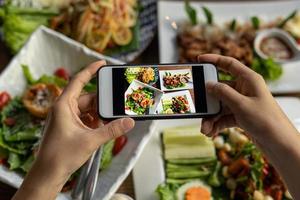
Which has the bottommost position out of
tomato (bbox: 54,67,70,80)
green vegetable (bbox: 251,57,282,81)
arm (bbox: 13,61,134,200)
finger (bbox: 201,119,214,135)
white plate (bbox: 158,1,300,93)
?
arm (bbox: 13,61,134,200)

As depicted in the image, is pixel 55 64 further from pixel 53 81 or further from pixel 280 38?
pixel 280 38

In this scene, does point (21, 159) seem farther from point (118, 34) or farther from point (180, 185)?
point (118, 34)

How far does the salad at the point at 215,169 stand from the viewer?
5.49 feet

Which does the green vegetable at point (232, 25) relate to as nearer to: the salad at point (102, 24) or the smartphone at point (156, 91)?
the salad at point (102, 24)

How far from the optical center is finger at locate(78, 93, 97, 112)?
1348 mm

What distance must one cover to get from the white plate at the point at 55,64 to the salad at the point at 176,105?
409mm

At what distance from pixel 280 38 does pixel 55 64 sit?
106 cm

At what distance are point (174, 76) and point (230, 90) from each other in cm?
19

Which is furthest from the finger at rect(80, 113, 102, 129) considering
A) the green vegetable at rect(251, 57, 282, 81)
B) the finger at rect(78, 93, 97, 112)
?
the green vegetable at rect(251, 57, 282, 81)

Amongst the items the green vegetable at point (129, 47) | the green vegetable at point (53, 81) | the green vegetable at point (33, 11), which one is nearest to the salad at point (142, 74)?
the green vegetable at point (53, 81)

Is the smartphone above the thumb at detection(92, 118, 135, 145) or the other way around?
above

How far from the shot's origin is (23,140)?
1721 millimetres

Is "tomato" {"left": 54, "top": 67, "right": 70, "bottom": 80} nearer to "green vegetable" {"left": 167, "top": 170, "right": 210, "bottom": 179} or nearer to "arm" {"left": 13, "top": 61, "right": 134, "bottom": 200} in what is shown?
"green vegetable" {"left": 167, "top": 170, "right": 210, "bottom": 179}

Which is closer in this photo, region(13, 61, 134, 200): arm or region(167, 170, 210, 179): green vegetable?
region(13, 61, 134, 200): arm
